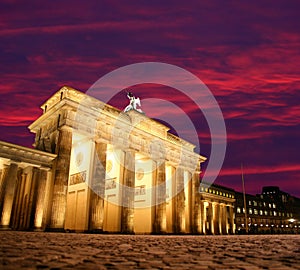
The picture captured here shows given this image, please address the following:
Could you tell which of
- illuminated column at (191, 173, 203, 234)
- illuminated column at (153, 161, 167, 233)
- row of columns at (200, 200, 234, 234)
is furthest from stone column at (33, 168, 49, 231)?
row of columns at (200, 200, 234, 234)

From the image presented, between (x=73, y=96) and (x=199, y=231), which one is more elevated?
(x=73, y=96)

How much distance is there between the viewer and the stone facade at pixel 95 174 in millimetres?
24312

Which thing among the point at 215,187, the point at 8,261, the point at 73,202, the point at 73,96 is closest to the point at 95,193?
the point at 73,202

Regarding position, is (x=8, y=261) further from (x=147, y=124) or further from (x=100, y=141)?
(x=147, y=124)

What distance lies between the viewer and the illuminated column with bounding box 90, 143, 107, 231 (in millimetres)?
27172

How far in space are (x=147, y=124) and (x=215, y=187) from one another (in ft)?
163

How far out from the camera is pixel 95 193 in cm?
2786

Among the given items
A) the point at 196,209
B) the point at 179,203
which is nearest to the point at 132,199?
the point at 179,203

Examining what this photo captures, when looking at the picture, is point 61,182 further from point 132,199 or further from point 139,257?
point 139,257

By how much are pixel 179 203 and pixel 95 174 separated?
661 inches

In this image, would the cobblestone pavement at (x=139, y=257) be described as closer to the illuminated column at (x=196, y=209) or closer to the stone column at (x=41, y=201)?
the stone column at (x=41, y=201)

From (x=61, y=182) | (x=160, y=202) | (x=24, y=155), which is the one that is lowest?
(x=160, y=202)

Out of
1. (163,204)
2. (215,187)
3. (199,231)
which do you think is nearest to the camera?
(163,204)

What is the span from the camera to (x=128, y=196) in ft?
102
